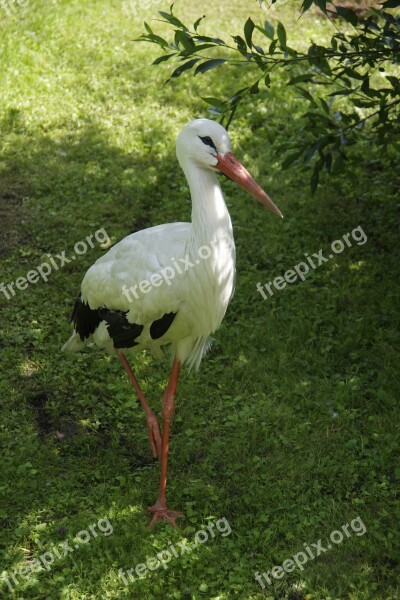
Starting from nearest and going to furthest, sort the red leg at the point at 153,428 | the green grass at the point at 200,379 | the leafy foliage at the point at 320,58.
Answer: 1. the green grass at the point at 200,379
2. the leafy foliage at the point at 320,58
3. the red leg at the point at 153,428

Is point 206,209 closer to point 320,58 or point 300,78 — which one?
point 300,78

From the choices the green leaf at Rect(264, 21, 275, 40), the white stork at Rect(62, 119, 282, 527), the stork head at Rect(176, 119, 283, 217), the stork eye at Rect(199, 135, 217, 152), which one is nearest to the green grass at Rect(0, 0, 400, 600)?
the white stork at Rect(62, 119, 282, 527)

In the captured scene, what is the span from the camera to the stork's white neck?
158 inches

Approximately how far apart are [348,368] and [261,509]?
1.34 metres

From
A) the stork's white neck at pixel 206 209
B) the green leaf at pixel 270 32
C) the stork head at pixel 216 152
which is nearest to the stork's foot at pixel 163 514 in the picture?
the stork's white neck at pixel 206 209

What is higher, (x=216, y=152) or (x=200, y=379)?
(x=216, y=152)

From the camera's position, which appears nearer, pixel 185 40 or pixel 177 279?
pixel 177 279

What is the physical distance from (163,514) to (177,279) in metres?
1.26

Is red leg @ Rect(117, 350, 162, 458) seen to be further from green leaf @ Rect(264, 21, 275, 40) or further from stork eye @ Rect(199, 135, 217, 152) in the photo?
green leaf @ Rect(264, 21, 275, 40)

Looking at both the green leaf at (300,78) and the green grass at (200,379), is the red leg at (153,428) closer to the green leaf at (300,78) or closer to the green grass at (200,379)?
the green grass at (200,379)

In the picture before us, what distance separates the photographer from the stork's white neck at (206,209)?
158 inches

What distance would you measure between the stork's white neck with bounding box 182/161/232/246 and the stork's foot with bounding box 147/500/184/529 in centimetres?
144

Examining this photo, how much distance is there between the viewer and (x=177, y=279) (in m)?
4.12

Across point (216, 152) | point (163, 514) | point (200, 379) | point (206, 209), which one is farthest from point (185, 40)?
point (163, 514)
